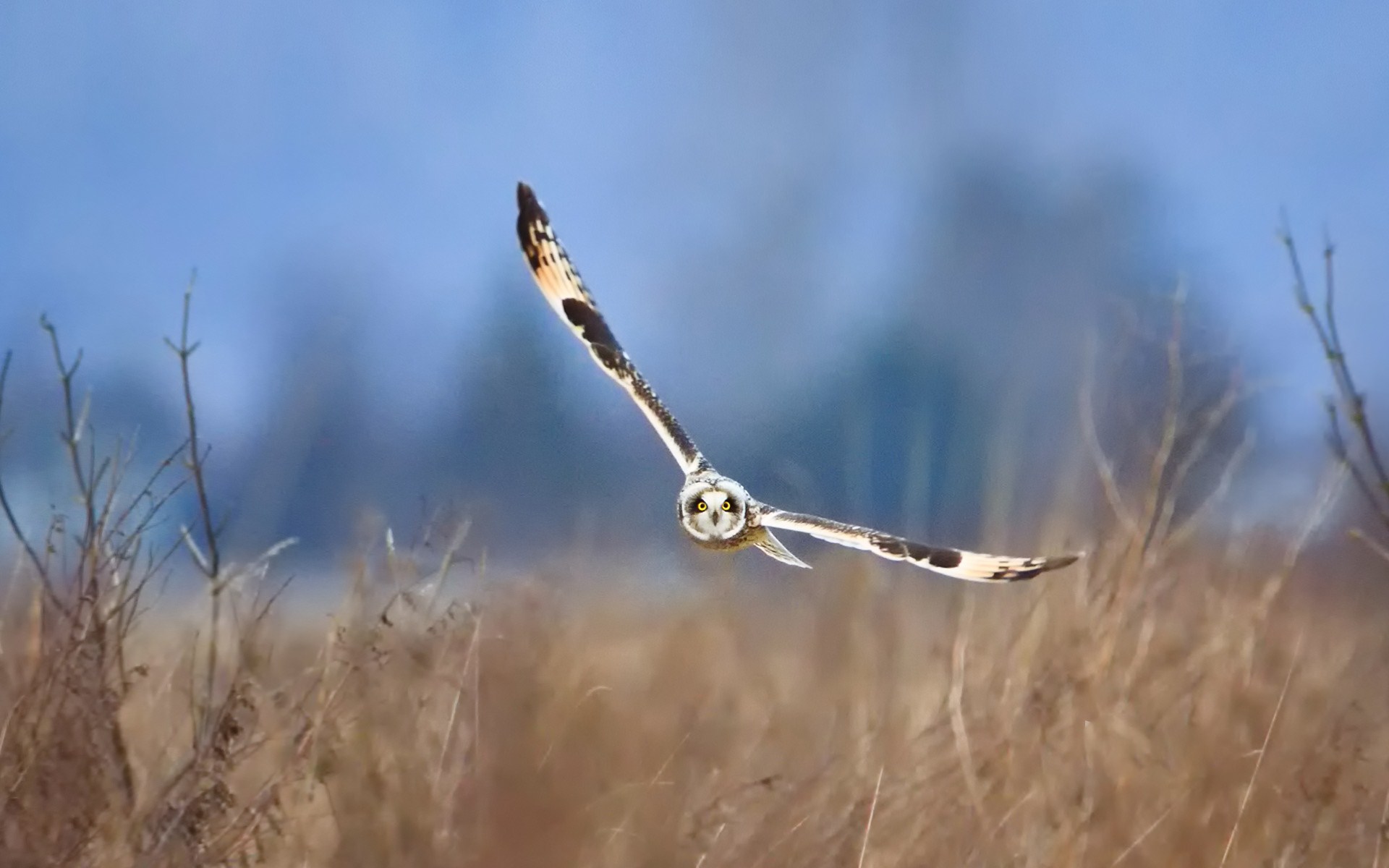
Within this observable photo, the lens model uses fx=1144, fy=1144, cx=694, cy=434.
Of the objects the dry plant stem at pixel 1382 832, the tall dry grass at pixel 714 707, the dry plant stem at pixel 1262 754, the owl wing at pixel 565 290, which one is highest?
the owl wing at pixel 565 290

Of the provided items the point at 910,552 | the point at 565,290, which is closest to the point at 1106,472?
the point at 910,552

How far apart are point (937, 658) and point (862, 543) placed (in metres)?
1.17

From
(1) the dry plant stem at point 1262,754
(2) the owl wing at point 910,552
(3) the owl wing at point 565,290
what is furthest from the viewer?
(1) the dry plant stem at point 1262,754

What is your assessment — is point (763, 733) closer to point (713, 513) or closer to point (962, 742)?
point (962, 742)

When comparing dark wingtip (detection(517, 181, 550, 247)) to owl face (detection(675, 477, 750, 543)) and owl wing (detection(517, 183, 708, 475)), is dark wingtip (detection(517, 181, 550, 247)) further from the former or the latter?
owl face (detection(675, 477, 750, 543))

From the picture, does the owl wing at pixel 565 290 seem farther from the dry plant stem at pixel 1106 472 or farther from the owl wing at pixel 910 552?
the dry plant stem at pixel 1106 472

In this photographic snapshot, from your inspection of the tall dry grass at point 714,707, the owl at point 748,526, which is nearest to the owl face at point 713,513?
the owl at point 748,526

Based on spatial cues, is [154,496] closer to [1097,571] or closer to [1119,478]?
[1097,571]

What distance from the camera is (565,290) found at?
8.59ft

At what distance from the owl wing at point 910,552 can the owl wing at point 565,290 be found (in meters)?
0.52

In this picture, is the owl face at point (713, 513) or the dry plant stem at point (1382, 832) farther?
the dry plant stem at point (1382, 832)

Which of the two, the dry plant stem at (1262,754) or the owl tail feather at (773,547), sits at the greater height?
the owl tail feather at (773,547)

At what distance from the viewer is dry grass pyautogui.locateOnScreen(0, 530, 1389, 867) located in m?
2.30

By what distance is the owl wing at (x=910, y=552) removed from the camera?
2.01 metres
